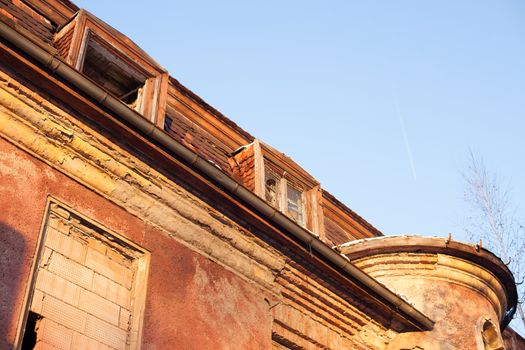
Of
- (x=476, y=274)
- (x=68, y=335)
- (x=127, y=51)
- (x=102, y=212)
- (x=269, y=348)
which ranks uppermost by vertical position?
(x=127, y=51)

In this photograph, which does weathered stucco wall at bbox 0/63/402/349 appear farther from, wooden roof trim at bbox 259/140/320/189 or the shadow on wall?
wooden roof trim at bbox 259/140/320/189

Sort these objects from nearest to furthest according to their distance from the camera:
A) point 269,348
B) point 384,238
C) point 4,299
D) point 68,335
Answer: point 4,299
point 68,335
point 269,348
point 384,238

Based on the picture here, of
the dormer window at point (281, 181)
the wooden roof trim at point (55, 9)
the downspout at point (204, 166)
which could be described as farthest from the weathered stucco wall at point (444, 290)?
the wooden roof trim at point (55, 9)

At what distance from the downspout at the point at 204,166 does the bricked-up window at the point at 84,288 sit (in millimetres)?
1119

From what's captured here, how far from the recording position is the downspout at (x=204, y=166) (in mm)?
7066

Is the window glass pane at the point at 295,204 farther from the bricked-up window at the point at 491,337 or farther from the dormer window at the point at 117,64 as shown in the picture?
the bricked-up window at the point at 491,337

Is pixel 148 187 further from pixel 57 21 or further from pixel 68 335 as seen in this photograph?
pixel 57 21

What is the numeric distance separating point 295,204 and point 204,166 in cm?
319

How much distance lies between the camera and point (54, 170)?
7.16m

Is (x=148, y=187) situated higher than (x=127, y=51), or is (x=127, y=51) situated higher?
(x=127, y=51)

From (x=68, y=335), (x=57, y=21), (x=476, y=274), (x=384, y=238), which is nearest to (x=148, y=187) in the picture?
(x=68, y=335)

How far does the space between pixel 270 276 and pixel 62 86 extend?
3234 mm

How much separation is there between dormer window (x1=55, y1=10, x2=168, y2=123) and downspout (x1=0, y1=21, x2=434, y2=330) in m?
1.31

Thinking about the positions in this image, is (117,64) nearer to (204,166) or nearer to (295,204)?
(204,166)
